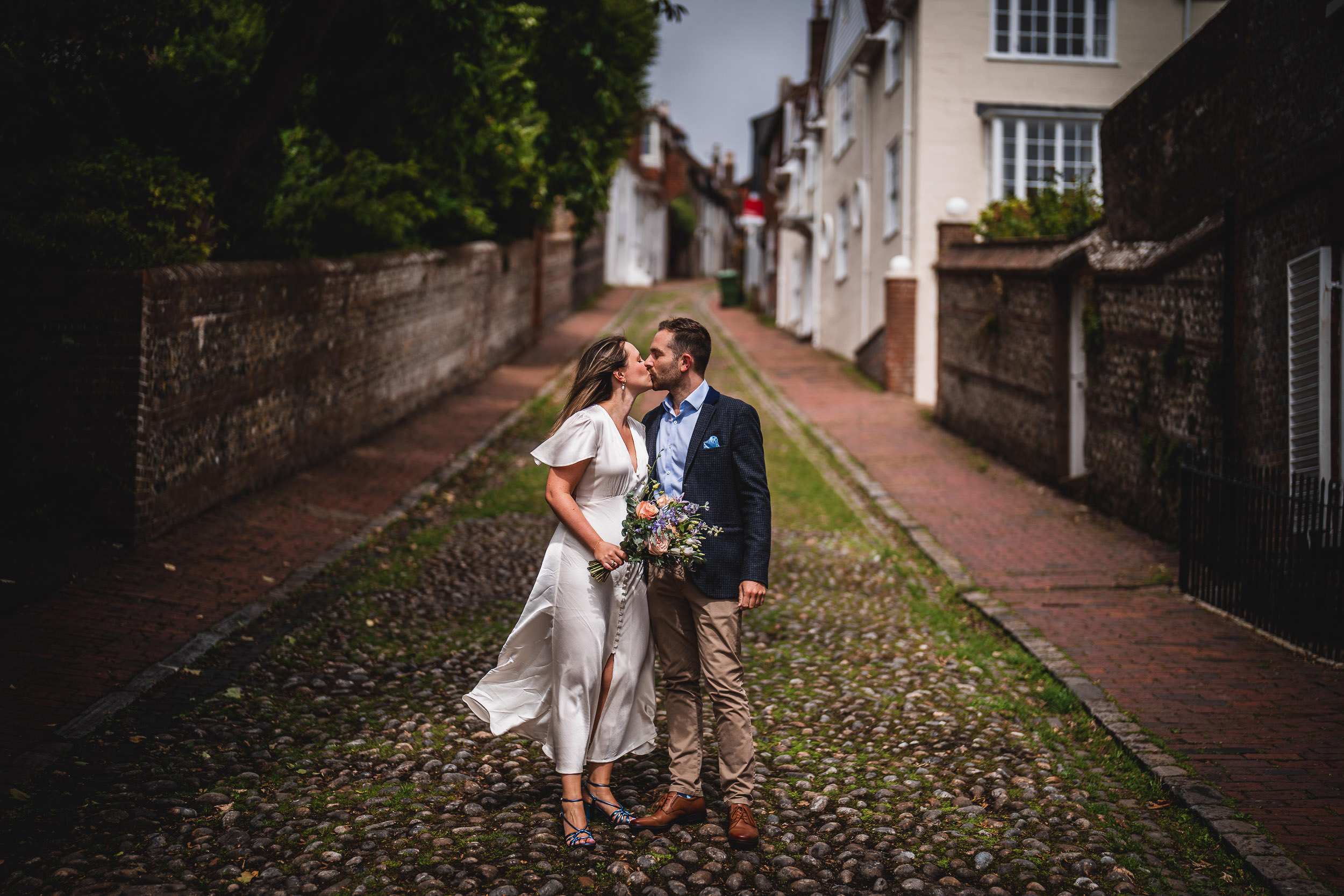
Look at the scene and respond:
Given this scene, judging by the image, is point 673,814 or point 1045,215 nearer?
point 673,814

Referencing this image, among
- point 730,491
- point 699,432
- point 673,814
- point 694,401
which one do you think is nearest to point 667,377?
point 694,401

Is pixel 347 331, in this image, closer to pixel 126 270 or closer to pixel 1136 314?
pixel 126 270

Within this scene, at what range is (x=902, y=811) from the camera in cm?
478

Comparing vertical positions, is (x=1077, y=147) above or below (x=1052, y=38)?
below

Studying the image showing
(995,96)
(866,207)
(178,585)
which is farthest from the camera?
(866,207)

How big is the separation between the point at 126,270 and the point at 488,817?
5368mm

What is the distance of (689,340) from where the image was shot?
450cm

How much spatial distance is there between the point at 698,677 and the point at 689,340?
1.41 metres

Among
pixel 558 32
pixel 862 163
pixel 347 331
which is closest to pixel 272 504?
pixel 347 331

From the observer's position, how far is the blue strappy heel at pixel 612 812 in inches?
179

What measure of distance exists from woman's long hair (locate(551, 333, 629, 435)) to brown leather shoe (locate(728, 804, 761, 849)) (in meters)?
1.67

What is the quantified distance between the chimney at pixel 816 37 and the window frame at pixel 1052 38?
16.8 meters

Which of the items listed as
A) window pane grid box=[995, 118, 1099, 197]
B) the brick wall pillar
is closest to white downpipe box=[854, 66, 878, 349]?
the brick wall pillar

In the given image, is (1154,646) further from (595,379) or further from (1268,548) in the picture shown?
(595,379)
